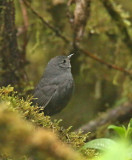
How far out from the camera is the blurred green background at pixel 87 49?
5.62 m

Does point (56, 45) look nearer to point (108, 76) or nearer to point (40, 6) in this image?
point (40, 6)

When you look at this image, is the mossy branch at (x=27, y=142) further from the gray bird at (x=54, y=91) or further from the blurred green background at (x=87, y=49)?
the blurred green background at (x=87, y=49)

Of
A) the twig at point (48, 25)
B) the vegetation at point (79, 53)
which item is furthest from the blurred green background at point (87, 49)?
the twig at point (48, 25)

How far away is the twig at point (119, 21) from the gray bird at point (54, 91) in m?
1.50

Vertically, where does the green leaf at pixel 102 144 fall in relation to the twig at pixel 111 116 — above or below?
below

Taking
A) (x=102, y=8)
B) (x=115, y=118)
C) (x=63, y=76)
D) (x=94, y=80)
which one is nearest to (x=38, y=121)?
(x=63, y=76)

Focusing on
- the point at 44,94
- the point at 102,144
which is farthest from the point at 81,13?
the point at 102,144

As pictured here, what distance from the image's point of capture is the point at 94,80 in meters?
6.82

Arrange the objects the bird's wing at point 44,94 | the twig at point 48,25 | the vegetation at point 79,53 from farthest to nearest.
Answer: the twig at point 48,25 → the bird's wing at point 44,94 → the vegetation at point 79,53

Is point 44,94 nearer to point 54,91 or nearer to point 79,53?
point 54,91

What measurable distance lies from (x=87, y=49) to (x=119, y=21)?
86cm

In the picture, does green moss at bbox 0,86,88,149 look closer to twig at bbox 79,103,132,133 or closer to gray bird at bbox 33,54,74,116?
gray bird at bbox 33,54,74,116

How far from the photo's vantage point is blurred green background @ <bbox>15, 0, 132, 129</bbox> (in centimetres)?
562

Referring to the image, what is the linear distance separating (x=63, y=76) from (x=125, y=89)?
191cm
